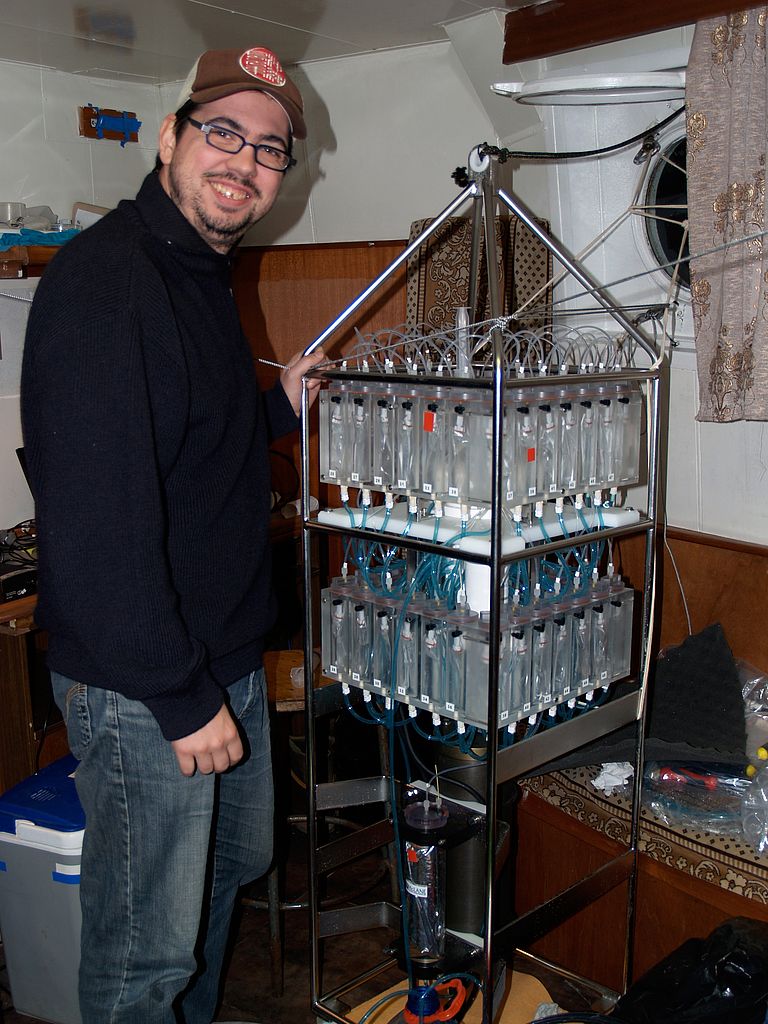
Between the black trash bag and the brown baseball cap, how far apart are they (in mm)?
1737

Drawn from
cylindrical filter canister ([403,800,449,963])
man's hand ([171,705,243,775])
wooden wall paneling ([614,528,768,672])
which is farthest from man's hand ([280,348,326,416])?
wooden wall paneling ([614,528,768,672])

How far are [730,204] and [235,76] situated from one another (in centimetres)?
126

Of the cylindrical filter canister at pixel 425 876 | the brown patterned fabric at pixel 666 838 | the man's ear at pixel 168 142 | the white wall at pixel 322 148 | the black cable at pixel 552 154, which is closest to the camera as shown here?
the man's ear at pixel 168 142

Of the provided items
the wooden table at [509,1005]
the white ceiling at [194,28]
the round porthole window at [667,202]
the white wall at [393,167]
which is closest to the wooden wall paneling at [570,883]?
the wooden table at [509,1005]

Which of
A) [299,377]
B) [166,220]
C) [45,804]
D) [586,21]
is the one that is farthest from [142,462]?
[586,21]

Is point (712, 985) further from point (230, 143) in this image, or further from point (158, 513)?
point (230, 143)

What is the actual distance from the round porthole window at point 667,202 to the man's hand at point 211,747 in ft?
6.23

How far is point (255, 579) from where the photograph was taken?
1747 millimetres

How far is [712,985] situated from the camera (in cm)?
186

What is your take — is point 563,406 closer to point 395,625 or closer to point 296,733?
point 395,625

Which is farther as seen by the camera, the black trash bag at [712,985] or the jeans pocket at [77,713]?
the black trash bag at [712,985]

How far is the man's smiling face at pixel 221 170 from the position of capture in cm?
160

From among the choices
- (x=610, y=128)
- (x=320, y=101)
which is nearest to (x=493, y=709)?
(x=610, y=128)

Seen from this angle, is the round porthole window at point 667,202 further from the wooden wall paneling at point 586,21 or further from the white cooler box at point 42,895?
the white cooler box at point 42,895
